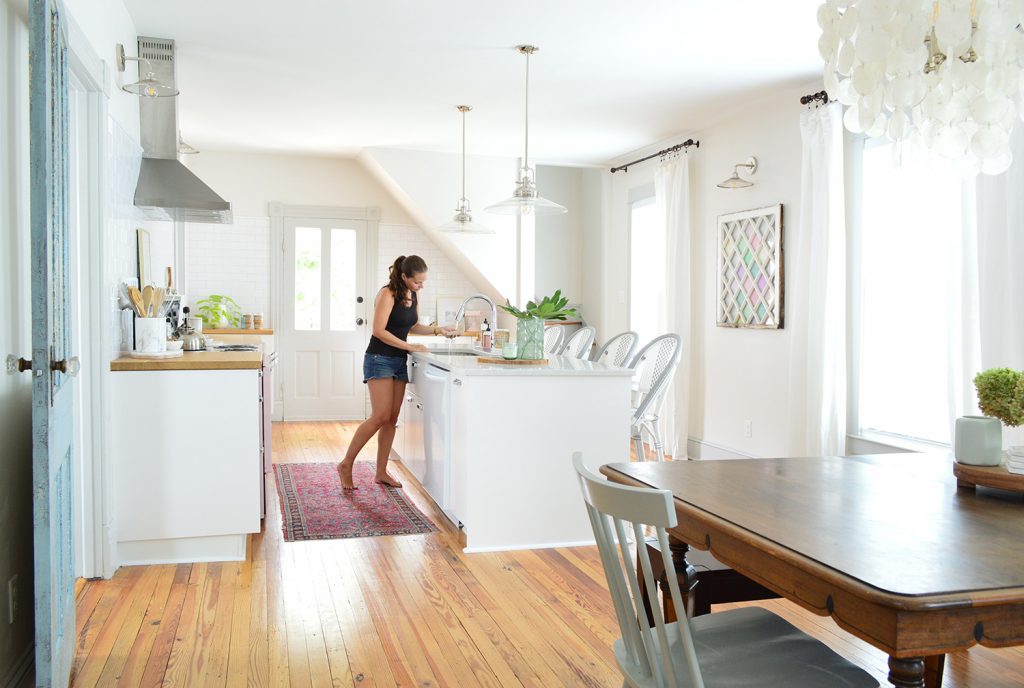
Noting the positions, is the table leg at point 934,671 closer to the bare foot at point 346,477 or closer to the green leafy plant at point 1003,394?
the green leafy plant at point 1003,394

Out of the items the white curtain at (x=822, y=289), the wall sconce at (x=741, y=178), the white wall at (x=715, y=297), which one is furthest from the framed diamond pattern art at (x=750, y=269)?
the white curtain at (x=822, y=289)

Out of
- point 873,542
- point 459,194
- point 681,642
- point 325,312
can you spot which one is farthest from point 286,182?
point 873,542

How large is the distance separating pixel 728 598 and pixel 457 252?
6.13 metres

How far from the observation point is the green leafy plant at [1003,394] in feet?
6.16

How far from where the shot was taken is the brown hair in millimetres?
4801

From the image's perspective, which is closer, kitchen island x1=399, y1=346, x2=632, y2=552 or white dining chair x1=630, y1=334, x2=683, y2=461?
kitchen island x1=399, y1=346, x2=632, y2=552

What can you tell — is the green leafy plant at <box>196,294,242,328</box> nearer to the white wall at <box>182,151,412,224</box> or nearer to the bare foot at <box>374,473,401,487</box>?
the white wall at <box>182,151,412,224</box>

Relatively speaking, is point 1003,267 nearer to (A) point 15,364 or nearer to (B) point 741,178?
(B) point 741,178

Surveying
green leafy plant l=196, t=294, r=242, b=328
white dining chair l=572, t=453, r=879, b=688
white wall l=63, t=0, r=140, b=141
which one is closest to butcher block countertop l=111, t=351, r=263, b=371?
white wall l=63, t=0, r=140, b=141

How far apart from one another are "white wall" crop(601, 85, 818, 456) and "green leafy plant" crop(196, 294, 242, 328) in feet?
13.7

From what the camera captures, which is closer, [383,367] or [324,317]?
[383,367]

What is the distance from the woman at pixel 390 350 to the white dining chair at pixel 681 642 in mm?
3247

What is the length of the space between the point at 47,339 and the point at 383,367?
9.38 feet

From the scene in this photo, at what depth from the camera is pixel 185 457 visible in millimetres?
3557
